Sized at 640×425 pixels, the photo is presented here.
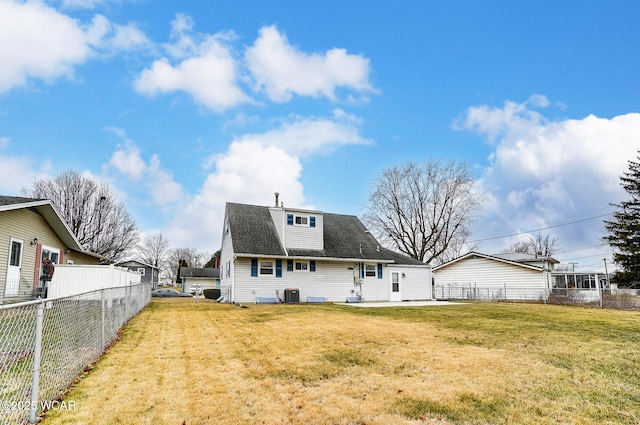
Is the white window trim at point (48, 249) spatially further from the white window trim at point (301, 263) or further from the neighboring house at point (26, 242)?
the white window trim at point (301, 263)

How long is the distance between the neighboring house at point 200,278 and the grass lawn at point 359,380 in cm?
4026

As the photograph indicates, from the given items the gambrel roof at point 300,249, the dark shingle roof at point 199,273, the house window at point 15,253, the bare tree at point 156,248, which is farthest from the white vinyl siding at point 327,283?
the bare tree at point 156,248

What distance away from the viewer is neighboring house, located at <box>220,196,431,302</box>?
20922mm

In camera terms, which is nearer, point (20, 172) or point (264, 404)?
point (264, 404)

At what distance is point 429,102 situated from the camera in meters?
19.3

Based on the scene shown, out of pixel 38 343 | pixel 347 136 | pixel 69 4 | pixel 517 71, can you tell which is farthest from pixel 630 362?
pixel 69 4

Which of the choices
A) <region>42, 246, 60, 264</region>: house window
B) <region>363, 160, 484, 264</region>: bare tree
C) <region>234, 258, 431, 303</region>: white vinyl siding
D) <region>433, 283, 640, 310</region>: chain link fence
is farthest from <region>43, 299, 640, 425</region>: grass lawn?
<region>363, 160, 484, 264</region>: bare tree

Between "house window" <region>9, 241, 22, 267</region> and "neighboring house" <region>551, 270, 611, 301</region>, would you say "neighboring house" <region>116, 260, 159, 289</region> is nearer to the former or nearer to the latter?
"house window" <region>9, 241, 22, 267</region>

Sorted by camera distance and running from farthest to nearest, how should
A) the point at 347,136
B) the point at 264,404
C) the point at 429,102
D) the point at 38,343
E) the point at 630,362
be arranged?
the point at 347,136, the point at 429,102, the point at 630,362, the point at 264,404, the point at 38,343

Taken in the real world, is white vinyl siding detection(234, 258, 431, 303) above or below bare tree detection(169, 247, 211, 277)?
below

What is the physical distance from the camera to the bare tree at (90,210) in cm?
3350

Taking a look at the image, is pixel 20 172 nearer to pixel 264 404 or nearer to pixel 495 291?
pixel 264 404

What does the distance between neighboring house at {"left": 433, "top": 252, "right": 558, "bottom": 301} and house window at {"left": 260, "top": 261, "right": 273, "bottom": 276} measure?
1357 cm

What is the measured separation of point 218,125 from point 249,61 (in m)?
3.97
